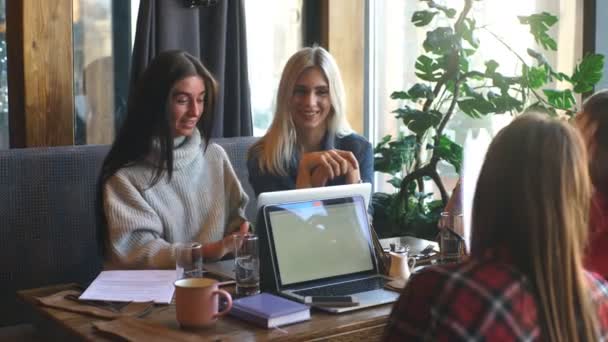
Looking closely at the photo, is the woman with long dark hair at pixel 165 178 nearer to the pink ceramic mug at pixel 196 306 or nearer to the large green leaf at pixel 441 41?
the pink ceramic mug at pixel 196 306

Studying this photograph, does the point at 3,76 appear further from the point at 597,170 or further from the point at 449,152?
the point at 597,170

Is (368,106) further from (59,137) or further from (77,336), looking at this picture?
(77,336)

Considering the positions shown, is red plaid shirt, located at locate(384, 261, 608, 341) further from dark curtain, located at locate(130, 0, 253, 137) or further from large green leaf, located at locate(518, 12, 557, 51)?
dark curtain, located at locate(130, 0, 253, 137)

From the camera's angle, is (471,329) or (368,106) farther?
(368,106)

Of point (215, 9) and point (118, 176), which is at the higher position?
point (215, 9)

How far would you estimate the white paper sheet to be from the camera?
1978mm

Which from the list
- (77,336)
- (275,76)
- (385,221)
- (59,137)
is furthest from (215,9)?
(77,336)

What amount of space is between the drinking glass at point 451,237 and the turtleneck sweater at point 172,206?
0.73 metres

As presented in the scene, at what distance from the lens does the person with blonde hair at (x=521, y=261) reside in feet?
3.81

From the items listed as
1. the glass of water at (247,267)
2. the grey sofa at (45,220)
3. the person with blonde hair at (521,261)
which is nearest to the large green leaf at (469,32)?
the grey sofa at (45,220)

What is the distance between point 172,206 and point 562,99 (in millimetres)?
1591

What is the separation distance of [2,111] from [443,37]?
5.95 feet

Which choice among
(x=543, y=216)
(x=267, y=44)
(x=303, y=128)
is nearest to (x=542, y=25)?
(x=303, y=128)

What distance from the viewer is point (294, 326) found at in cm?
180
